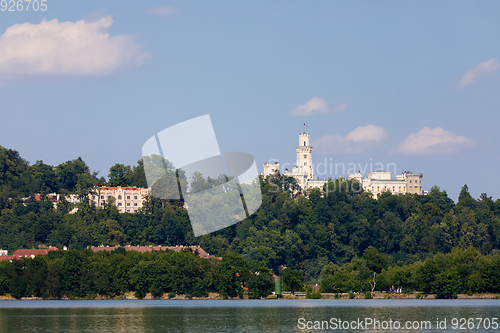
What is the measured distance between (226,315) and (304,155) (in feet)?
365

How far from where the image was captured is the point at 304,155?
165 m

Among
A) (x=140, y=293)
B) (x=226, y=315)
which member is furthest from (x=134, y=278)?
(x=226, y=315)

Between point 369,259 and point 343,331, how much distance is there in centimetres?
3800

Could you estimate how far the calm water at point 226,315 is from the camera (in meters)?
45.7

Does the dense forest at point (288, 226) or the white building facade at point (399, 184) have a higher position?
the white building facade at point (399, 184)

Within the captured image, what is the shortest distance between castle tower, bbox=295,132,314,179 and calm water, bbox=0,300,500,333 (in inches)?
3734

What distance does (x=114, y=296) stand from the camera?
76.6m

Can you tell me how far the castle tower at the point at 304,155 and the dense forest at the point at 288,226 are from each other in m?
38.1

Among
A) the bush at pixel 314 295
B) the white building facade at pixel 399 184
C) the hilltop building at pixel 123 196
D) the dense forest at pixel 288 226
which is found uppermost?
the white building facade at pixel 399 184

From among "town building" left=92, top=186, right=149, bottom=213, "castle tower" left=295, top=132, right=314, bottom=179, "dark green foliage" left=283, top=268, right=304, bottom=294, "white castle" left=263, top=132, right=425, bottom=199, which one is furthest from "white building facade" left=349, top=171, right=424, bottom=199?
"dark green foliage" left=283, top=268, right=304, bottom=294

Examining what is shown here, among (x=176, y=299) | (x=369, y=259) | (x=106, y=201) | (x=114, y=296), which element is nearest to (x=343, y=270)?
(x=369, y=259)

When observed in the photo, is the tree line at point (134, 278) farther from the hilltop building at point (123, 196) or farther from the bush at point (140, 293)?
the hilltop building at point (123, 196)

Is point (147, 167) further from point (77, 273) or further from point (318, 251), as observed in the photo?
point (77, 273)

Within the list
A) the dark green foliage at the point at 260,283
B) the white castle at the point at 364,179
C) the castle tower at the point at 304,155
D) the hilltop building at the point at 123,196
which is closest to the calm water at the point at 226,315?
the dark green foliage at the point at 260,283
